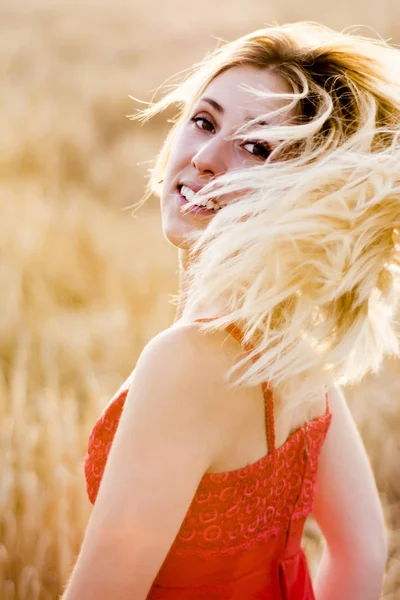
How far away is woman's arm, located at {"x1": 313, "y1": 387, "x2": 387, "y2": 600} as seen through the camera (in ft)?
5.19

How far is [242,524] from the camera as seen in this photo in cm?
130

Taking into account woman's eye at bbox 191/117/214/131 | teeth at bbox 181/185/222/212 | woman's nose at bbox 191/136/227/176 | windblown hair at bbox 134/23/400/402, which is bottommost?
windblown hair at bbox 134/23/400/402

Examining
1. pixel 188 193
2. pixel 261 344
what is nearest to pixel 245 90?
pixel 188 193

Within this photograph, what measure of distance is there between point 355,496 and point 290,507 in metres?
0.26

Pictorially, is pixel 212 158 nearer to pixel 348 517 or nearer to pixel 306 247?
pixel 306 247

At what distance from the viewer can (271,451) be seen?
1.31m

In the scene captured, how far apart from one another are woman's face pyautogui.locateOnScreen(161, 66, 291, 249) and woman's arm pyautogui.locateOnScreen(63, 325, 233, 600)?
1.15 ft

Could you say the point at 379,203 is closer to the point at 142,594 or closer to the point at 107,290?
the point at 142,594

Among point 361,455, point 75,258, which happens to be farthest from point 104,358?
point 361,455

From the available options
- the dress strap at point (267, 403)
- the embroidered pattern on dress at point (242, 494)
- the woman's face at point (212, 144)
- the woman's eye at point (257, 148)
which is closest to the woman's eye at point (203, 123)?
the woman's face at point (212, 144)

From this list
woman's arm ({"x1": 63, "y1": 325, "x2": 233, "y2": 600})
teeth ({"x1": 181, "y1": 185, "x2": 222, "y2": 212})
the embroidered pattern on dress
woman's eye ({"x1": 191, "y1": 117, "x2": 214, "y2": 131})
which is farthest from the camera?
woman's eye ({"x1": 191, "y1": 117, "x2": 214, "y2": 131})

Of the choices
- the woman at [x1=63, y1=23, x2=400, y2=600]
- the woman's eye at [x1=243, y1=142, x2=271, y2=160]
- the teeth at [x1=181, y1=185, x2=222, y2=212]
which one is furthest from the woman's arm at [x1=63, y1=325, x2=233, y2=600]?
the woman's eye at [x1=243, y1=142, x2=271, y2=160]

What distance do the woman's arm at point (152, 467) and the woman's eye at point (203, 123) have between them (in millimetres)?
521

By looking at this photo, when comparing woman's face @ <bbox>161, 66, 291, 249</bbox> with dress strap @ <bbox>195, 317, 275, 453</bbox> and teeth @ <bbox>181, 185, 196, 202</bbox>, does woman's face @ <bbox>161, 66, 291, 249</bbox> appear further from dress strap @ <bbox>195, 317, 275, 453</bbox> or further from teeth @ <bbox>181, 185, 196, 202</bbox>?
dress strap @ <bbox>195, 317, 275, 453</bbox>
